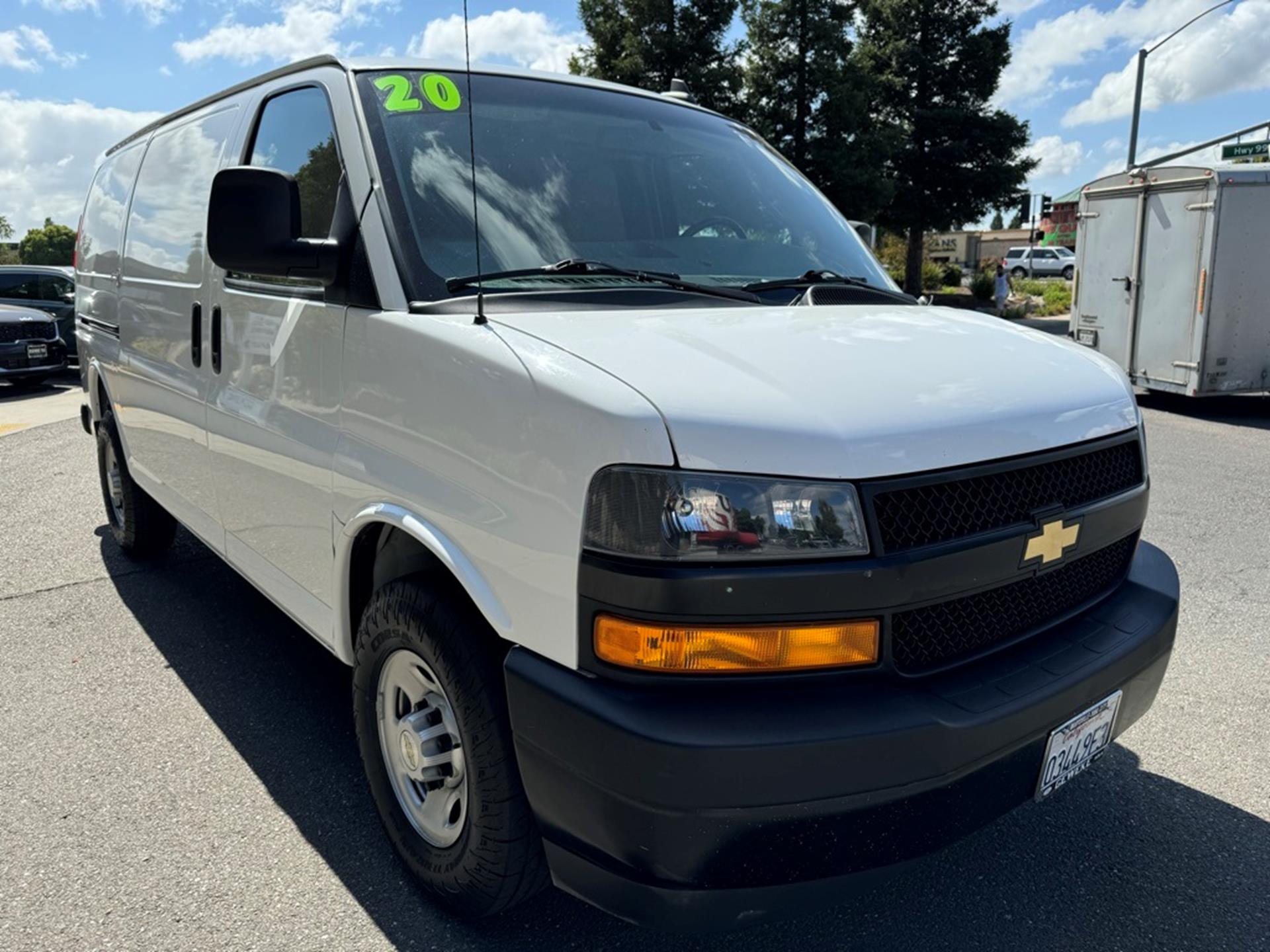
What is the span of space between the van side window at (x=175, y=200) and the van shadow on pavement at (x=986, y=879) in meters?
1.74

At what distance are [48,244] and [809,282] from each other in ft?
239

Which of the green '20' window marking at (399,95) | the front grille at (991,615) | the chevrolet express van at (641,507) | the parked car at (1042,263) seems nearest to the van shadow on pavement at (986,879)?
the chevrolet express van at (641,507)

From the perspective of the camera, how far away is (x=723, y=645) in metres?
1.85

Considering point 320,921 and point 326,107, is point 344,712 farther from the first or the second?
point 326,107

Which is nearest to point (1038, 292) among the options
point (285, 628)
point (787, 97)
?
point (787, 97)

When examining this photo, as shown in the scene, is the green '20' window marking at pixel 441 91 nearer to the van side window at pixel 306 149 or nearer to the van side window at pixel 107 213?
the van side window at pixel 306 149

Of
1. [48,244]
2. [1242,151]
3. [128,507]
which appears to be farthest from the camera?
[48,244]

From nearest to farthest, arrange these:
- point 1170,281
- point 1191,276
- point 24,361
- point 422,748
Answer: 1. point 422,748
2. point 1191,276
3. point 1170,281
4. point 24,361

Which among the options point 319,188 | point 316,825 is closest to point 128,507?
point 316,825

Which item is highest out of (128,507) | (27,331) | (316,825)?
(27,331)

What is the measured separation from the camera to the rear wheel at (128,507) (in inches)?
206

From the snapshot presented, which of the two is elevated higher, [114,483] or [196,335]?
[196,335]

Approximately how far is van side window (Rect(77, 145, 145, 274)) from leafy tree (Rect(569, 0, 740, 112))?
66.8 feet

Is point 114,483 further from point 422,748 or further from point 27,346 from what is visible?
point 27,346
